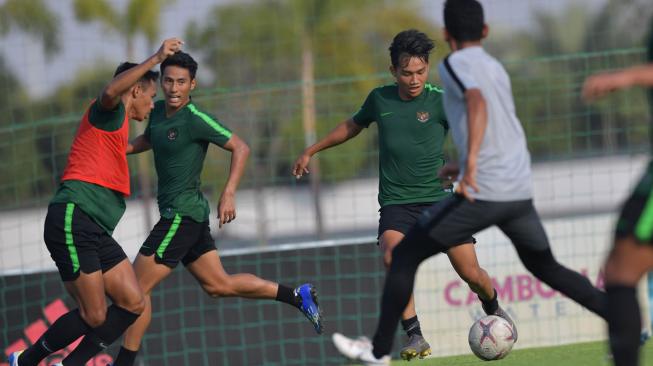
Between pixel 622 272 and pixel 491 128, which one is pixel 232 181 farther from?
pixel 622 272

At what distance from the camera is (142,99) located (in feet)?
26.1

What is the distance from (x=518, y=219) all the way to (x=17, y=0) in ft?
90.6

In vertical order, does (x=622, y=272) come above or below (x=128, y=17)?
below

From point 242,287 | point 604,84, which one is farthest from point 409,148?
point 604,84

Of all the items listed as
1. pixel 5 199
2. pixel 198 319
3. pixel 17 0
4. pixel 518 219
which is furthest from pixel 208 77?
pixel 518 219

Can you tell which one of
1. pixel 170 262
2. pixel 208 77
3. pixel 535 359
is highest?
pixel 208 77

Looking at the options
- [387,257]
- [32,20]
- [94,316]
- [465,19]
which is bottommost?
[94,316]

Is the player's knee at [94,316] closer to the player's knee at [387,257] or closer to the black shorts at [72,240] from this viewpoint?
the black shorts at [72,240]

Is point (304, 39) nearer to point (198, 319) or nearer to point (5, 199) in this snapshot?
point (5, 199)

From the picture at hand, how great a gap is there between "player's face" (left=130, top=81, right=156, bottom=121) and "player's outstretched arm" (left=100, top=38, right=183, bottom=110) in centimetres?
45

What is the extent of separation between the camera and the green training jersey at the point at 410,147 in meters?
8.20

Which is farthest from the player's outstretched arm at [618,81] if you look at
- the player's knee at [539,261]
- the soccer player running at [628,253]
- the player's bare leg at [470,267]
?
the player's bare leg at [470,267]

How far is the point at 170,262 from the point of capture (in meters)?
8.41

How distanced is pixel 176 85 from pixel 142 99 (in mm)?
540
